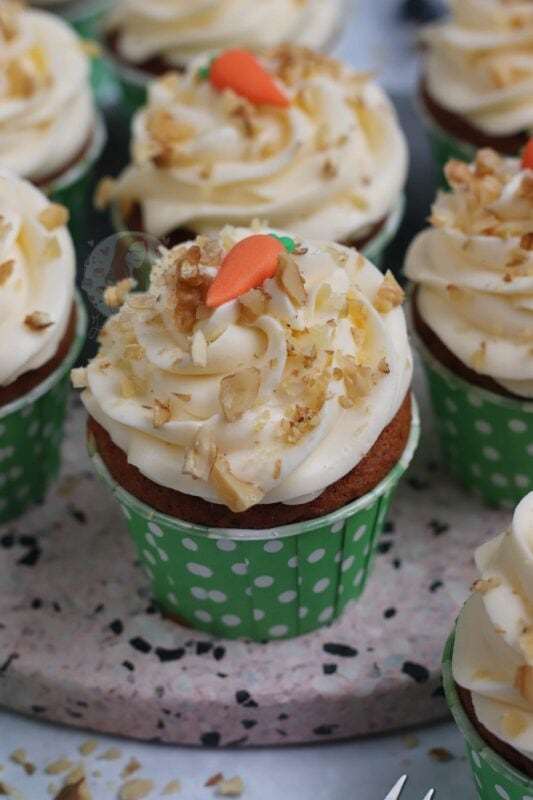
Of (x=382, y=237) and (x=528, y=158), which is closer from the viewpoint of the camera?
(x=528, y=158)

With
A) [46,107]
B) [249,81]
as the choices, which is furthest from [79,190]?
[249,81]

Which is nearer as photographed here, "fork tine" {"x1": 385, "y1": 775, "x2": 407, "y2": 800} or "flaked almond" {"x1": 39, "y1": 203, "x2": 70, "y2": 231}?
"fork tine" {"x1": 385, "y1": 775, "x2": 407, "y2": 800}

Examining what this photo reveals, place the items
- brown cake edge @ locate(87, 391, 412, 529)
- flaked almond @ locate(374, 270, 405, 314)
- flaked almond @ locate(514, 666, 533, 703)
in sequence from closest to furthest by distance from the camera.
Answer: flaked almond @ locate(514, 666, 533, 703) → brown cake edge @ locate(87, 391, 412, 529) → flaked almond @ locate(374, 270, 405, 314)

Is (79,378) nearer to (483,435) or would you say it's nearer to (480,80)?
(483,435)

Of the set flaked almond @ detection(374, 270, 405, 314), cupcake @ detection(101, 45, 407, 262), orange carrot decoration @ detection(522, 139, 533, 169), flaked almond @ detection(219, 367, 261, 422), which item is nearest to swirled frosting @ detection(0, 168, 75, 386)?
cupcake @ detection(101, 45, 407, 262)

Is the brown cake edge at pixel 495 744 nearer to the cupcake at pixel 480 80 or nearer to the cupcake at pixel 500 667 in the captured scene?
the cupcake at pixel 500 667

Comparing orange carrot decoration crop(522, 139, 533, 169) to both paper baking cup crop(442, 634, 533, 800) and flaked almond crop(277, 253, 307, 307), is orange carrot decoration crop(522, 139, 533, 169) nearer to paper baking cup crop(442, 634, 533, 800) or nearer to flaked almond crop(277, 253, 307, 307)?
flaked almond crop(277, 253, 307, 307)

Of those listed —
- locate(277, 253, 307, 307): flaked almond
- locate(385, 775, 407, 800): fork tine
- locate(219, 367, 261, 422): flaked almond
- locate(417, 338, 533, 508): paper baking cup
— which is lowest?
locate(385, 775, 407, 800): fork tine
